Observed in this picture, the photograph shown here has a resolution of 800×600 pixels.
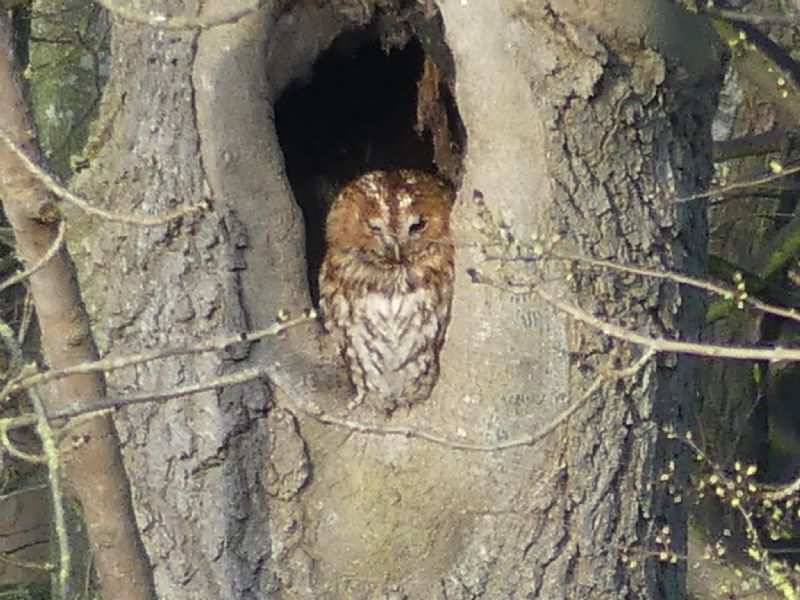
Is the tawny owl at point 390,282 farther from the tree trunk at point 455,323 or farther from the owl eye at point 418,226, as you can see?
the tree trunk at point 455,323

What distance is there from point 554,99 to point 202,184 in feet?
2.43

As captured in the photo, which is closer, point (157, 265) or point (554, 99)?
point (554, 99)

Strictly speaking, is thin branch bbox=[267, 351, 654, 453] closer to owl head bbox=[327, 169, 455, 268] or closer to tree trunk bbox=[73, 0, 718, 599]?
tree trunk bbox=[73, 0, 718, 599]

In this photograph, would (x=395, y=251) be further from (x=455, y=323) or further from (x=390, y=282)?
(x=455, y=323)

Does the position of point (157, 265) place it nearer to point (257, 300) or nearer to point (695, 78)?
point (257, 300)

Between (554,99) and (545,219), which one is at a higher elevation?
(554,99)

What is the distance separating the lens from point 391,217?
12.7 feet

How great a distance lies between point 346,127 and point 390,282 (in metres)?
0.78

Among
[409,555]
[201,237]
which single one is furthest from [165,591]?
[201,237]

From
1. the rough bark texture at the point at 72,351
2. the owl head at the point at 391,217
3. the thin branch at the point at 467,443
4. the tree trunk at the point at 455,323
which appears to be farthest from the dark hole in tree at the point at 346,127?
the rough bark texture at the point at 72,351

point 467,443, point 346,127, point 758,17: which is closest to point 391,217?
point 346,127

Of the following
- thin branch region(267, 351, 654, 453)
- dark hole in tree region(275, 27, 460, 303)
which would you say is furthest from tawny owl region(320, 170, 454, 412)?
thin branch region(267, 351, 654, 453)

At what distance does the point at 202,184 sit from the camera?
3.07 meters

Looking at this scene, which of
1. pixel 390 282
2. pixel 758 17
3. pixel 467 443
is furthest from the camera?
pixel 390 282
